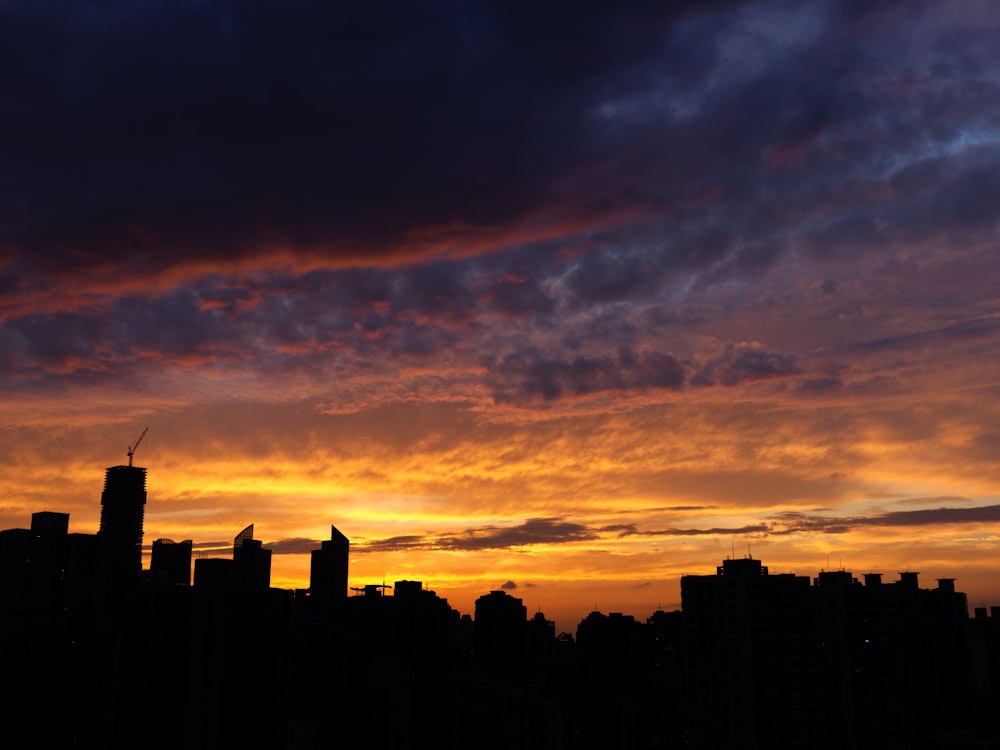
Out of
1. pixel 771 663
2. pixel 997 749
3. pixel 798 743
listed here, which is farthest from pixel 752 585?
pixel 997 749

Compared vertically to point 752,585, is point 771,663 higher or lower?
lower

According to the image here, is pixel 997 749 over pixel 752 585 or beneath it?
beneath

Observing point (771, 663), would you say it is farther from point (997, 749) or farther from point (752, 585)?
point (997, 749)

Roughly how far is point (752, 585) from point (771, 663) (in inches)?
580

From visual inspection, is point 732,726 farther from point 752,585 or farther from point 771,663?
point 752,585

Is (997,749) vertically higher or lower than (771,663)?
lower

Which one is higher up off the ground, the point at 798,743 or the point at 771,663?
the point at 771,663

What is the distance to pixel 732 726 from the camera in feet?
625

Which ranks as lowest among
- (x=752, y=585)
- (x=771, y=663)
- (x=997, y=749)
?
(x=997, y=749)

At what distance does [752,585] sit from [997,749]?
5424 centimetres

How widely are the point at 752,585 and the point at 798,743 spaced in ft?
96.2

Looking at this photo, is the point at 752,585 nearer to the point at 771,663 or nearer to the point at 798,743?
the point at 771,663

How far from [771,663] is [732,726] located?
13.9 m

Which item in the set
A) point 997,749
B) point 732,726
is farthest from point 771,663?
point 997,749
